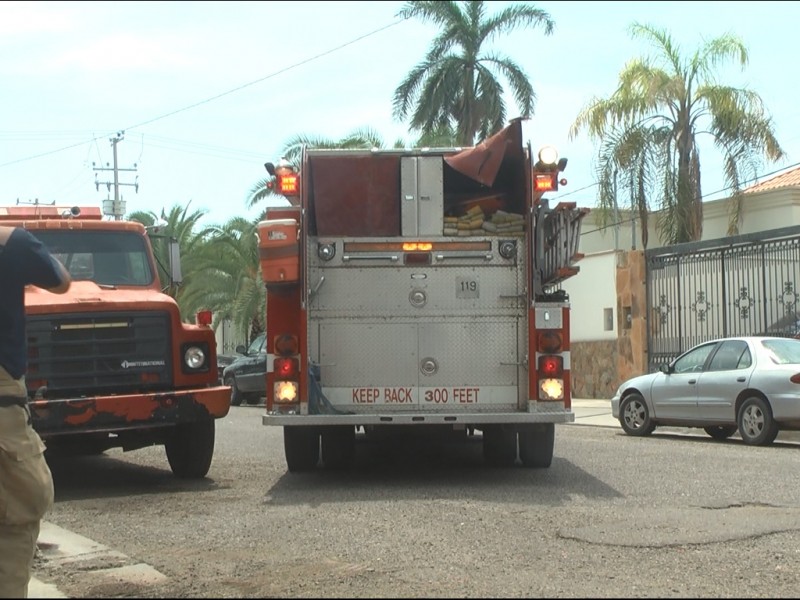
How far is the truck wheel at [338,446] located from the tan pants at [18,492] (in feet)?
17.9

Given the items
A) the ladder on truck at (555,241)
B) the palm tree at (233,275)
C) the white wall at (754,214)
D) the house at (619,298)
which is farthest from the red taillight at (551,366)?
the palm tree at (233,275)

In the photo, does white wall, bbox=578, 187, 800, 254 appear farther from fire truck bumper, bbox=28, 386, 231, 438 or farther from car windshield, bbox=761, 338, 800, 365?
fire truck bumper, bbox=28, 386, 231, 438

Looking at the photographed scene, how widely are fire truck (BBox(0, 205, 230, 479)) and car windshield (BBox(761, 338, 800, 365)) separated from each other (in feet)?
24.5

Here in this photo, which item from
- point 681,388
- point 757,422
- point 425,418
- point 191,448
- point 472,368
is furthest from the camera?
point 681,388

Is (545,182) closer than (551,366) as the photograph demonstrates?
No

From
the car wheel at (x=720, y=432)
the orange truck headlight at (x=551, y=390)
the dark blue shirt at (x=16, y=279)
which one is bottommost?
the car wheel at (x=720, y=432)

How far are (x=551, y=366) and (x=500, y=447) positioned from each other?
162cm

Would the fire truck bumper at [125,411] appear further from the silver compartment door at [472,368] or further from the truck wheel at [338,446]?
the silver compartment door at [472,368]

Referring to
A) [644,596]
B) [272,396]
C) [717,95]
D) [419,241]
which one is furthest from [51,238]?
[717,95]

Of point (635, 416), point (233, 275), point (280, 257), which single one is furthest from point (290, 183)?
point (233, 275)

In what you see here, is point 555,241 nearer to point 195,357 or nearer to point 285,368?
point 285,368

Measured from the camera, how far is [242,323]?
121 feet

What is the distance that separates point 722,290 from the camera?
20.5 meters

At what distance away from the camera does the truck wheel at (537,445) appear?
1020 cm
